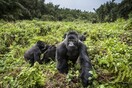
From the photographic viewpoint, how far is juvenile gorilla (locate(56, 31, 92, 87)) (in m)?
5.82

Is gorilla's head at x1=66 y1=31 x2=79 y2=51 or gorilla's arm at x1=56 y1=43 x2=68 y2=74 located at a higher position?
gorilla's head at x1=66 y1=31 x2=79 y2=51

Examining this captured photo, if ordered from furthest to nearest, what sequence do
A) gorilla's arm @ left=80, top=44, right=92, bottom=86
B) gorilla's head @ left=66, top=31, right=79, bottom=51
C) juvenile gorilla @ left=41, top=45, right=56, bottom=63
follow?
1. juvenile gorilla @ left=41, top=45, right=56, bottom=63
2. gorilla's head @ left=66, top=31, right=79, bottom=51
3. gorilla's arm @ left=80, top=44, right=92, bottom=86

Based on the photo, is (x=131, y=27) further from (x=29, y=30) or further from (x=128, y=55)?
(x=128, y=55)

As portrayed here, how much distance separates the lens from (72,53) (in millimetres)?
6348

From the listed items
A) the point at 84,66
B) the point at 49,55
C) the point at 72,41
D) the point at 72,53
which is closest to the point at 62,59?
the point at 72,53

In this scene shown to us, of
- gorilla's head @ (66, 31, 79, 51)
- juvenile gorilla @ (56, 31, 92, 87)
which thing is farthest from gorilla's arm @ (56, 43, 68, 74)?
gorilla's head @ (66, 31, 79, 51)

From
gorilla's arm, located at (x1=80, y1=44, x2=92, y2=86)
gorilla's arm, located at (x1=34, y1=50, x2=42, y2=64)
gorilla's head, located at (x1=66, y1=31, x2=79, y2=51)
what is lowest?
Answer: gorilla's arm, located at (x1=34, y1=50, x2=42, y2=64)

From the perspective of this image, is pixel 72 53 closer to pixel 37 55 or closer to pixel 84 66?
pixel 84 66

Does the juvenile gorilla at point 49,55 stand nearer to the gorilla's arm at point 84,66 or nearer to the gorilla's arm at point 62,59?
the gorilla's arm at point 62,59

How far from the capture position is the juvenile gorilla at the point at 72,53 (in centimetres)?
582

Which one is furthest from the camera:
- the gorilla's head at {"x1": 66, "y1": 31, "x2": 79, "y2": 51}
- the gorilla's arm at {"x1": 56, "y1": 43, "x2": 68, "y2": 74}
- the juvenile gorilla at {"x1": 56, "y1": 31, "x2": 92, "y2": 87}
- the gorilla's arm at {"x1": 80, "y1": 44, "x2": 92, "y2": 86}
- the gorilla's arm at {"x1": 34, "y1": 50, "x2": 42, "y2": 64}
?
the gorilla's arm at {"x1": 34, "y1": 50, "x2": 42, "y2": 64}

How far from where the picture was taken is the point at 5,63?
27.6 feet

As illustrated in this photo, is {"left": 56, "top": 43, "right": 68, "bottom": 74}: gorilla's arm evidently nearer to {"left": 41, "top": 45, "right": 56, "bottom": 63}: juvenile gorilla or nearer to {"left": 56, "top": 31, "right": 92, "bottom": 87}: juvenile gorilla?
{"left": 56, "top": 31, "right": 92, "bottom": 87}: juvenile gorilla

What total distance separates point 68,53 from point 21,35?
611cm
